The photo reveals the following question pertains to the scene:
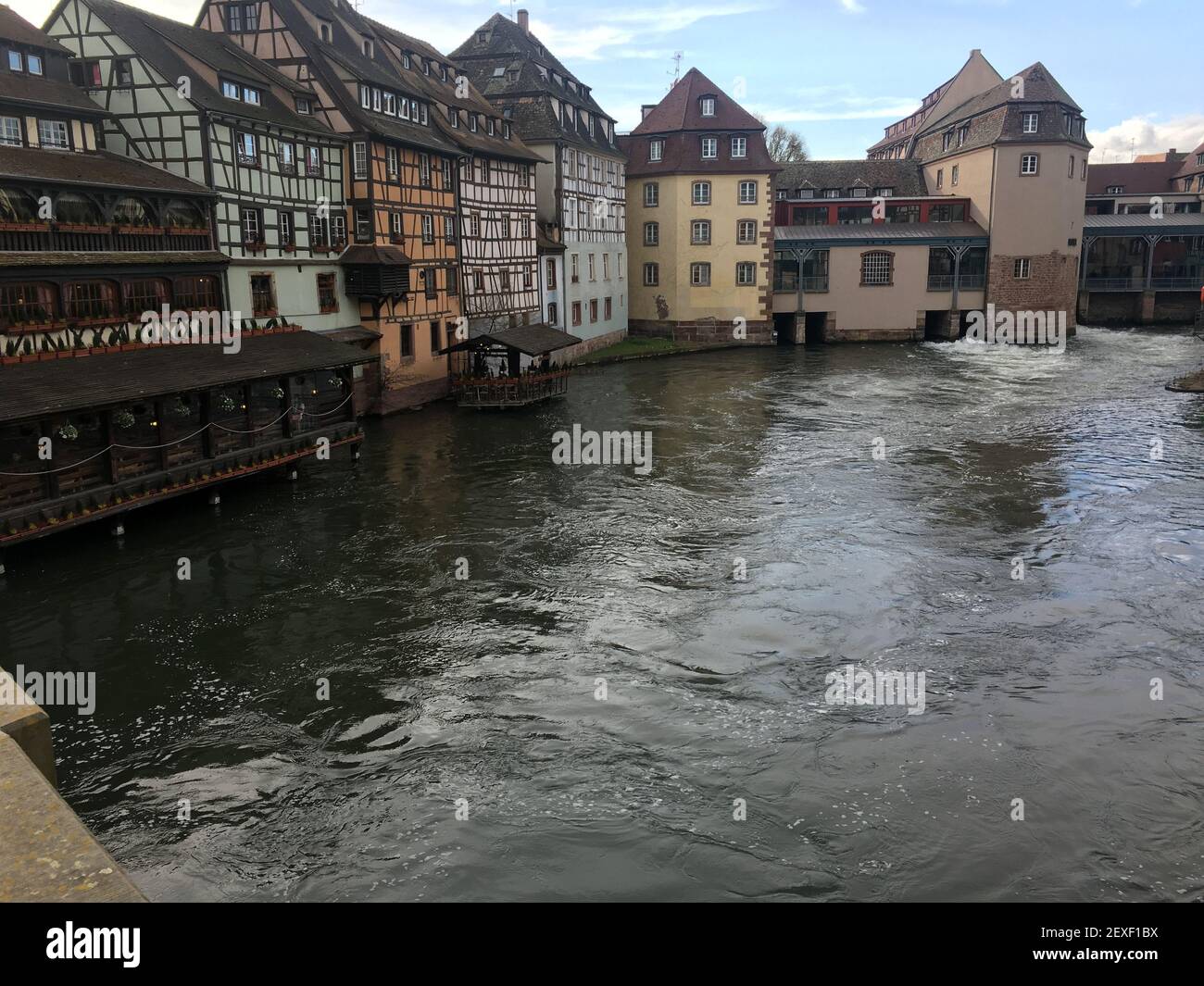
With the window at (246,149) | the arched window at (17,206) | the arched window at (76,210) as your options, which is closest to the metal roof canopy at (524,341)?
the window at (246,149)

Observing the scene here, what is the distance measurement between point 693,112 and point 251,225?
34610mm

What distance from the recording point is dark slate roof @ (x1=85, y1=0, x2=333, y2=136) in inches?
1024

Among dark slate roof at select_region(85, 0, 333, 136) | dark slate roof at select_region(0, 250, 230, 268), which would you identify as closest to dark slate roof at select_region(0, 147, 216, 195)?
dark slate roof at select_region(0, 250, 230, 268)

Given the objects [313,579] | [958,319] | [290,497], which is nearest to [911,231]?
[958,319]

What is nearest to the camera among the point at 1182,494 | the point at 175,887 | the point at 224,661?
the point at 175,887

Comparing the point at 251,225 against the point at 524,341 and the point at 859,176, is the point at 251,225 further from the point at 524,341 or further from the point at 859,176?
the point at 859,176

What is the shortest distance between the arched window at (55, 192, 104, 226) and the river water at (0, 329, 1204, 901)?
22.1 ft

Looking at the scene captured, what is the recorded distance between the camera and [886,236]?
182 ft

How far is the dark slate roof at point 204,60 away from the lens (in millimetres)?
26000

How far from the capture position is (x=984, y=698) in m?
12.7

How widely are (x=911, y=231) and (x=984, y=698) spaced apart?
159 ft

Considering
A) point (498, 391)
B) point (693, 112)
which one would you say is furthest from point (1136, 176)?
point (498, 391)

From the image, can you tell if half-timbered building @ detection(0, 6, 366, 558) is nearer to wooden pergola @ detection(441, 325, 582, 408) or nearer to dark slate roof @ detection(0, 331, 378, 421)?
dark slate roof @ detection(0, 331, 378, 421)

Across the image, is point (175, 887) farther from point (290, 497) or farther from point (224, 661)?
point (290, 497)
